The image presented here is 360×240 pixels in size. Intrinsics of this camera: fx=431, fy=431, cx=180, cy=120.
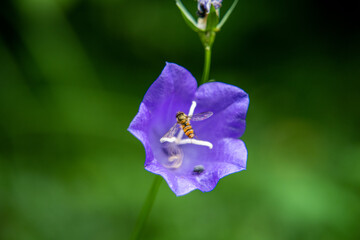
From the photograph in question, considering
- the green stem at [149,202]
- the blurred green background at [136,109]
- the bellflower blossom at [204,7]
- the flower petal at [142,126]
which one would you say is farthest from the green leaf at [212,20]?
→ the blurred green background at [136,109]

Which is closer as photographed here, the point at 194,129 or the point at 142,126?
the point at 142,126

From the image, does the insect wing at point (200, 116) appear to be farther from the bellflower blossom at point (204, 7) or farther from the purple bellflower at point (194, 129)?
the bellflower blossom at point (204, 7)

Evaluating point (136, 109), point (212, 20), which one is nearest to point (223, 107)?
point (212, 20)

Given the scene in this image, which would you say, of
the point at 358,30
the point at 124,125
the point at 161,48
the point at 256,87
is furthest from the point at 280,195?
the point at 358,30

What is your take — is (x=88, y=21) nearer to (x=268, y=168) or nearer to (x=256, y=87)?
(x=256, y=87)

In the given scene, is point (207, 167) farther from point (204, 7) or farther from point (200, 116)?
point (204, 7)

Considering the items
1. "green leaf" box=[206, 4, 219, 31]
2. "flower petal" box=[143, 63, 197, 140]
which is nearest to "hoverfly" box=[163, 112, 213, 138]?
"flower petal" box=[143, 63, 197, 140]

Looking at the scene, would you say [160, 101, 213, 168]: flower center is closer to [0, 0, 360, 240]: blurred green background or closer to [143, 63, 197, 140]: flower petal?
[143, 63, 197, 140]: flower petal
